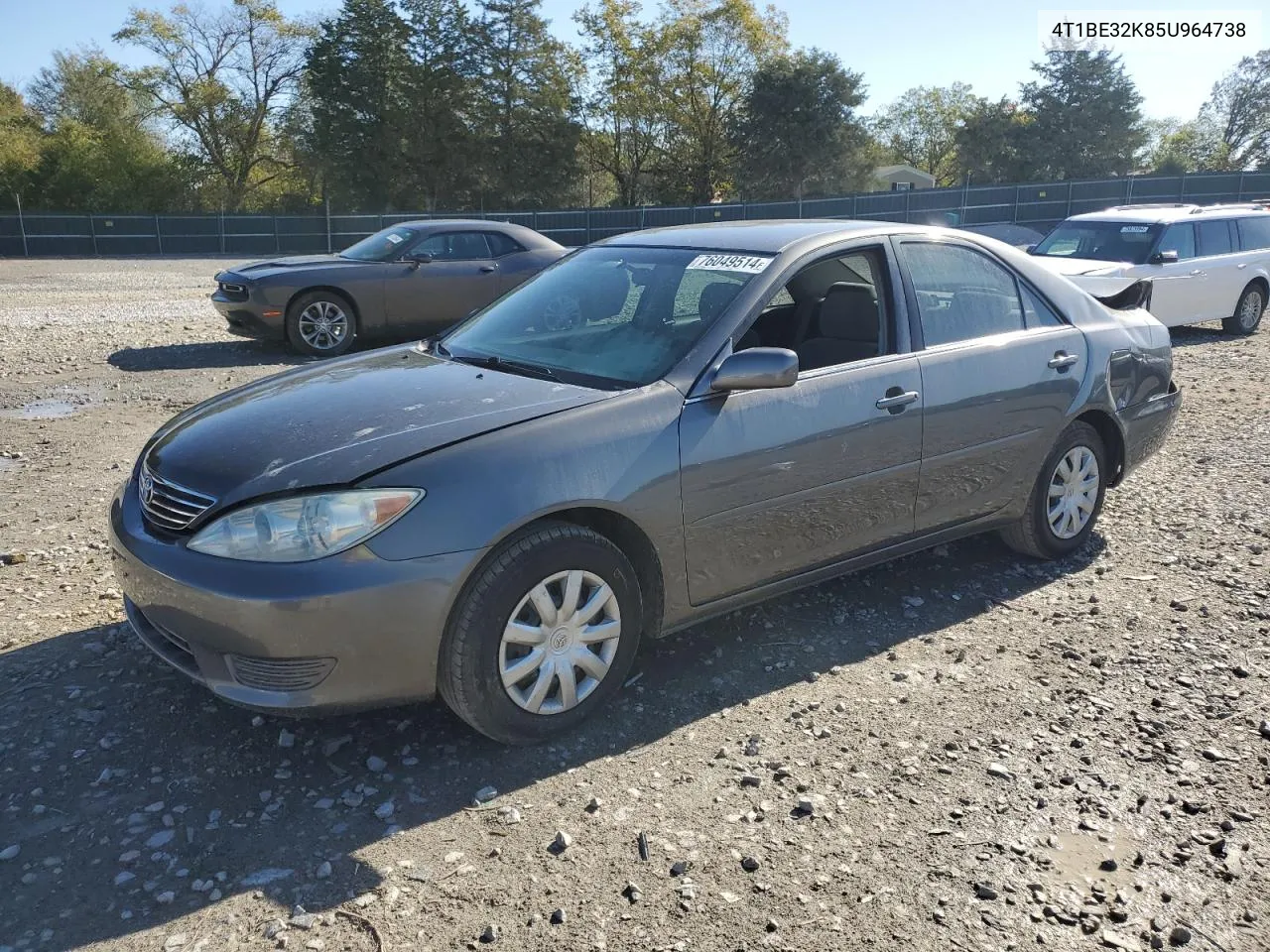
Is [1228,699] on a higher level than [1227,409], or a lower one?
lower

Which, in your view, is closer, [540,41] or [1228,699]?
[1228,699]

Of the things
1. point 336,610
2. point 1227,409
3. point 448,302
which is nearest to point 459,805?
point 336,610

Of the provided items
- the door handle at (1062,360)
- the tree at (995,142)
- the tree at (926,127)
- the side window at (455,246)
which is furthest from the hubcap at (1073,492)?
the tree at (926,127)

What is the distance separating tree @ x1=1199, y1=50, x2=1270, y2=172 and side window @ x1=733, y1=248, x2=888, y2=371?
7748cm

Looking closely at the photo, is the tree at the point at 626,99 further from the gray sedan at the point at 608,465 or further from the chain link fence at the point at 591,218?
the gray sedan at the point at 608,465

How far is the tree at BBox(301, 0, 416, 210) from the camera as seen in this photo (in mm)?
49375

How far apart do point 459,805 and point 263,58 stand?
5949 centimetres

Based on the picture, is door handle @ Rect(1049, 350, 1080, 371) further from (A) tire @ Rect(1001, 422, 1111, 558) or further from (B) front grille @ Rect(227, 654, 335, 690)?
(B) front grille @ Rect(227, 654, 335, 690)

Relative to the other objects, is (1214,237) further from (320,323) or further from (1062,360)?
(320,323)

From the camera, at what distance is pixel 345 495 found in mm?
3066

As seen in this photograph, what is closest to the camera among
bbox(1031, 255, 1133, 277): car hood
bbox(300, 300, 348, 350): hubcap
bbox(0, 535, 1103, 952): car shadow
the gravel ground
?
the gravel ground

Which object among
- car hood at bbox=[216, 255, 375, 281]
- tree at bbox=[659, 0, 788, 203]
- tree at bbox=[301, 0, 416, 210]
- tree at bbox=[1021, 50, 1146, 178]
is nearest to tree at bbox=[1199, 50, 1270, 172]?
tree at bbox=[1021, 50, 1146, 178]

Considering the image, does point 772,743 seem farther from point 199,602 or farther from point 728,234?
point 728,234

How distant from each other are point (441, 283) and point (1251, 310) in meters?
10.1
